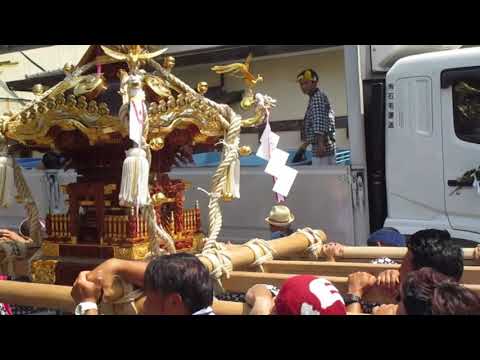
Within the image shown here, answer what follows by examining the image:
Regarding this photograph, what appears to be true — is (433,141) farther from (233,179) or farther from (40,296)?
(40,296)

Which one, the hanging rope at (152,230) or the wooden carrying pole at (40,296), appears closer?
the wooden carrying pole at (40,296)

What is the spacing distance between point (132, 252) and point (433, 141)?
9.04 ft

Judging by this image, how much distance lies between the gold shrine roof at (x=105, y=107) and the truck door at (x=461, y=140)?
2381 millimetres

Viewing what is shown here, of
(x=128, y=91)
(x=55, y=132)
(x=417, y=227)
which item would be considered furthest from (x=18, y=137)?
(x=417, y=227)

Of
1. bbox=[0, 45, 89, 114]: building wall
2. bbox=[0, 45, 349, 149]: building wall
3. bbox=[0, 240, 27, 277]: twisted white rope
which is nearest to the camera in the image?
bbox=[0, 240, 27, 277]: twisted white rope

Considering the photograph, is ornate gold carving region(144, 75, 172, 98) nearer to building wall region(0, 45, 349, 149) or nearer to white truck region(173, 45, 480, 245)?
white truck region(173, 45, 480, 245)

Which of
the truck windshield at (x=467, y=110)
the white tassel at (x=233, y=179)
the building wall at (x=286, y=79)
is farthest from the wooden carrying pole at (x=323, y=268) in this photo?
the building wall at (x=286, y=79)

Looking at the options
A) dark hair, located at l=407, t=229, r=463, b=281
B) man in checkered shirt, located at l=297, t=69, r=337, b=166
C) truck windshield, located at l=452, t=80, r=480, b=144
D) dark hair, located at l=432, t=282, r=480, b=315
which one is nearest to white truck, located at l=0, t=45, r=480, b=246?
truck windshield, located at l=452, t=80, r=480, b=144

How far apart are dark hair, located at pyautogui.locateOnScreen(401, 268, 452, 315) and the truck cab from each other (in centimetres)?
293

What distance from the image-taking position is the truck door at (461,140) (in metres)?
4.35

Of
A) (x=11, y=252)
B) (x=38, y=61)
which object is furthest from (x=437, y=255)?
(x=38, y=61)

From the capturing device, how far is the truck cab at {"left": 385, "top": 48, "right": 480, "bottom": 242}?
4375mm

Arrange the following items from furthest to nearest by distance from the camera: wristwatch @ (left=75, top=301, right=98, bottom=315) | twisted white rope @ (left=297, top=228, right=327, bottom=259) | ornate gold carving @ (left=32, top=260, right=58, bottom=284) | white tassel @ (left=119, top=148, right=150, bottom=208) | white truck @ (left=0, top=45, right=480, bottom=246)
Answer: white truck @ (left=0, top=45, right=480, bottom=246) < twisted white rope @ (left=297, top=228, right=327, bottom=259) < ornate gold carving @ (left=32, top=260, right=58, bottom=284) < white tassel @ (left=119, top=148, right=150, bottom=208) < wristwatch @ (left=75, top=301, right=98, bottom=315)

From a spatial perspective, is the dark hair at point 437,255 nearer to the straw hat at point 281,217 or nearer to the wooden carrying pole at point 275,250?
the wooden carrying pole at point 275,250
